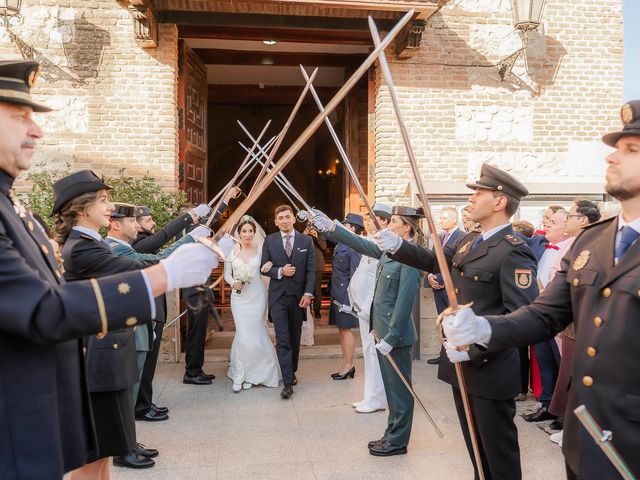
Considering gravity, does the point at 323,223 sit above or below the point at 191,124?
below

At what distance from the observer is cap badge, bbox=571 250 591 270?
7.63 ft

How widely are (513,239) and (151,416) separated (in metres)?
3.83

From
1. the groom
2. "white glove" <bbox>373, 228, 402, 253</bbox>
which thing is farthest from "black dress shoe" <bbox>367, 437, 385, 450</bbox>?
the groom

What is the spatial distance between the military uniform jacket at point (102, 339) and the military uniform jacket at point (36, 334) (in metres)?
1.15

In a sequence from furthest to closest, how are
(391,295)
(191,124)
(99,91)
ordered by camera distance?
(191,124), (99,91), (391,295)

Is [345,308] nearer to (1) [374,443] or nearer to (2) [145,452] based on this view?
(1) [374,443]

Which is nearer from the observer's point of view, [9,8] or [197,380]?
[197,380]

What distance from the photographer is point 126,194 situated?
736 cm

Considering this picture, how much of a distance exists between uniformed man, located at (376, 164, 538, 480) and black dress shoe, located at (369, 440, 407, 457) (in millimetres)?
1092

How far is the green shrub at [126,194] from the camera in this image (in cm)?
729

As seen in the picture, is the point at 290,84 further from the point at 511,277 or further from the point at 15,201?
the point at 15,201

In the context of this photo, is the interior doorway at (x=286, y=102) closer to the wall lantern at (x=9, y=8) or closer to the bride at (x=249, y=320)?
the bride at (x=249, y=320)

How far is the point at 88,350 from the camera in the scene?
10.8 feet

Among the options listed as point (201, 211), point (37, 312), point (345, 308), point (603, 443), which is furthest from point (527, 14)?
point (37, 312)
